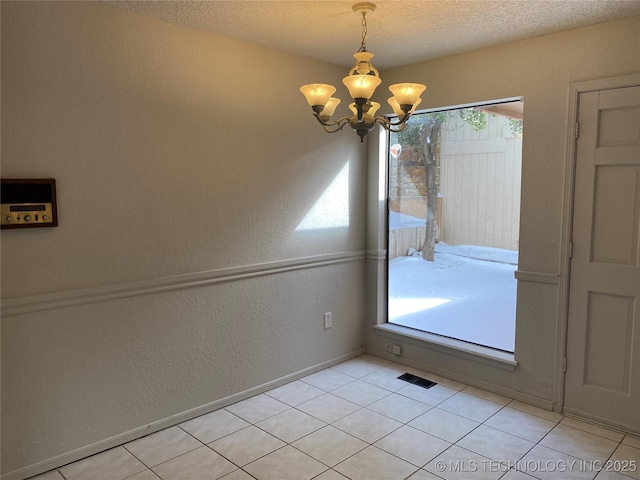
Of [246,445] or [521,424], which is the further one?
[521,424]

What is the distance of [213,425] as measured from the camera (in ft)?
9.55

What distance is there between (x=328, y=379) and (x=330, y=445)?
931mm

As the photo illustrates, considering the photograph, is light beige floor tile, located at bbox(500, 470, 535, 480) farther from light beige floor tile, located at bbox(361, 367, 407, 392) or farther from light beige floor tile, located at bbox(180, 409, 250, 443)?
light beige floor tile, located at bbox(180, 409, 250, 443)

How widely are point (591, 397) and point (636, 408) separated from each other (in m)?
0.24

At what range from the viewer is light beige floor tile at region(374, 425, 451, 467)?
8.34 ft

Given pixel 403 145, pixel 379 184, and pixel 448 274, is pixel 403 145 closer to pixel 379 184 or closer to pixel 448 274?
pixel 379 184

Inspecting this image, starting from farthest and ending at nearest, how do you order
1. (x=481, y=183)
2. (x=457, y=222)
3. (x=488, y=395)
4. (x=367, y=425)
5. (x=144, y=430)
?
(x=457, y=222)
(x=481, y=183)
(x=488, y=395)
(x=367, y=425)
(x=144, y=430)

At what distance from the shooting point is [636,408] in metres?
2.76

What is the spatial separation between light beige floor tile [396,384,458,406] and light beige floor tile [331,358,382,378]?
1.31ft

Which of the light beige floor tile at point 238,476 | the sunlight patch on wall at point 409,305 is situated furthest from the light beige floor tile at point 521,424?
the light beige floor tile at point 238,476

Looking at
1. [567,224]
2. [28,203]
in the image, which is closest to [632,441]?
[567,224]

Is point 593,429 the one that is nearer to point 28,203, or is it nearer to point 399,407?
point 399,407

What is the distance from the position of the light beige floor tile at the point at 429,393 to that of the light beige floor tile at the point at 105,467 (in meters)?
1.80

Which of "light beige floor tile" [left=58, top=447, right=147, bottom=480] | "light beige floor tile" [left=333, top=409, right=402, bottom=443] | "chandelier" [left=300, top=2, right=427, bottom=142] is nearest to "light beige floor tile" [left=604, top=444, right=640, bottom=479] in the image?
"light beige floor tile" [left=333, top=409, right=402, bottom=443]
